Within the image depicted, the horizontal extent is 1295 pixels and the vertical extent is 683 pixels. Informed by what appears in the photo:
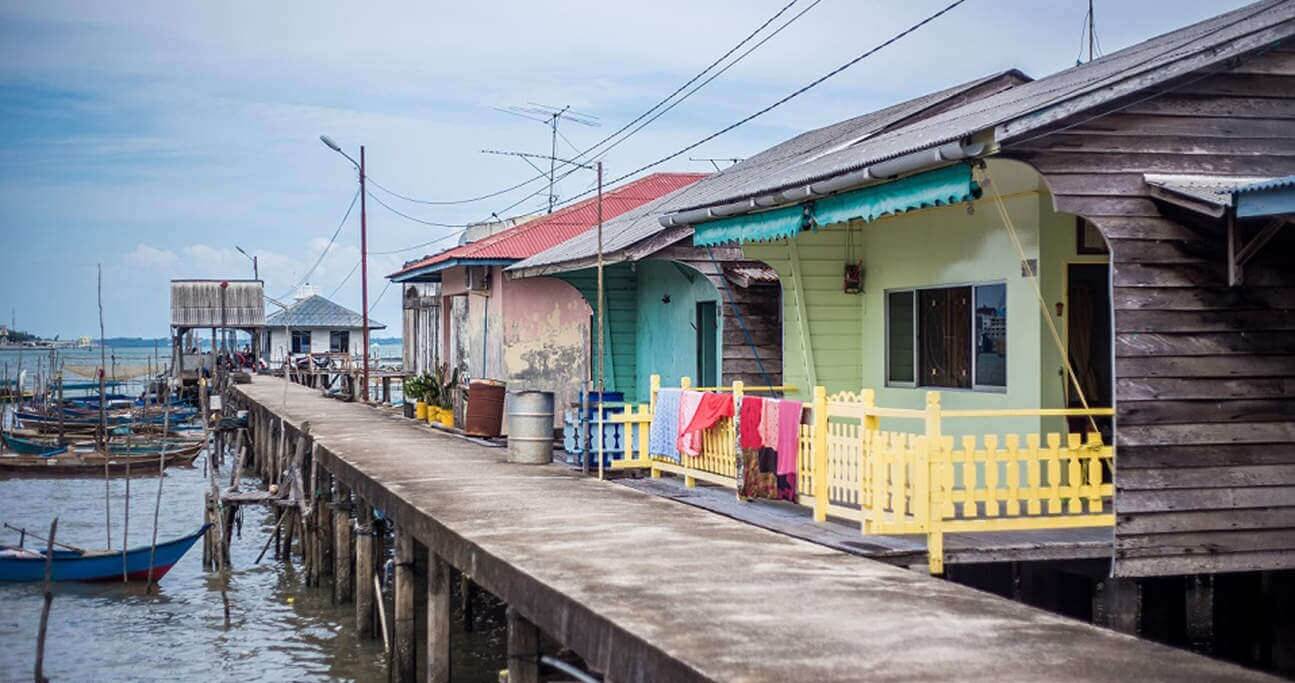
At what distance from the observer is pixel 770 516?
12172 mm

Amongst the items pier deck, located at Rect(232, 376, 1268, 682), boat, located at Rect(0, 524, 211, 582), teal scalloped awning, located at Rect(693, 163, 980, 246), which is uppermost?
teal scalloped awning, located at Rect(693, 163, 980, 246)

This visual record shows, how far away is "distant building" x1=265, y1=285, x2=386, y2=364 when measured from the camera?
6231cm

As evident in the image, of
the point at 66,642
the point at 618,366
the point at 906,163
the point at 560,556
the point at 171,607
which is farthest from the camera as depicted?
the point at 618,366

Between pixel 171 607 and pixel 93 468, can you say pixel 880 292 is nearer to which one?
pixel 171 607

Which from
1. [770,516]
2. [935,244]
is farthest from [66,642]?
[935,244]

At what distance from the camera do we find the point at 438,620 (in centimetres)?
1264

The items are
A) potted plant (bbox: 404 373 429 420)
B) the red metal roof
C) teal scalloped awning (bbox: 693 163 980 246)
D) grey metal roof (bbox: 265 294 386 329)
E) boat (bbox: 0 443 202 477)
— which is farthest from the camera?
grey metal roof (bbox: 265 294 386 329)

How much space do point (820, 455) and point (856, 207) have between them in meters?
2.30

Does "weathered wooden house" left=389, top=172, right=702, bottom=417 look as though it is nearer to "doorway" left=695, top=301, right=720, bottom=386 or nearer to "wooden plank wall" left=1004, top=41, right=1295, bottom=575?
"doorway" left=695, top=301, right=720, bottom=386

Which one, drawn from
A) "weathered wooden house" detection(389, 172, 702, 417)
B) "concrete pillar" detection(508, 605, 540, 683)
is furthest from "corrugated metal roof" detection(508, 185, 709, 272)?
"concrete pillar" detection(508, 605, 540, 683)

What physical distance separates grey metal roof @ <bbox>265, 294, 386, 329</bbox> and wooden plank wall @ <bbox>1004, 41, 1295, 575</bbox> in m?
54.5

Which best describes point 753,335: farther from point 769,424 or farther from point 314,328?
point 314,328

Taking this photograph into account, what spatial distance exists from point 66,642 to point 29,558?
3383 mm

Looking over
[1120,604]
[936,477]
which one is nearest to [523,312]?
[936,477]
